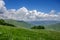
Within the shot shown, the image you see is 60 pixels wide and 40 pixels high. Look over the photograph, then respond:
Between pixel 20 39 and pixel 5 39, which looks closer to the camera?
pixel 5 39

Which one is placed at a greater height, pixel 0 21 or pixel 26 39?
pixel 0 21

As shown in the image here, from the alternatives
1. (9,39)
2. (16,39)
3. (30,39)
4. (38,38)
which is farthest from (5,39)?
(38,38)

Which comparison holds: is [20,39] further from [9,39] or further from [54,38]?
Result: [54,38]

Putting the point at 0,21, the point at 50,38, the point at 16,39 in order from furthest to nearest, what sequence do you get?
the point at 0,21 < the point at 50,38 < the point at 16,39

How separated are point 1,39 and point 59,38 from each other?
84.7 feet

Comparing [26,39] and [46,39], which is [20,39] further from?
[46,39]

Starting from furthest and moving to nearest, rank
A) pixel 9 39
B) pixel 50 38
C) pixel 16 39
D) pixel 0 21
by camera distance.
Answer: pixel 0 21, pixel 50 38, pixel 16 39, pixel 9 39

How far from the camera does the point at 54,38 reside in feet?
192

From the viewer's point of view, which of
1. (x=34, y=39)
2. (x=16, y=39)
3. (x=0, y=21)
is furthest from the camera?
(x=0, y=21)

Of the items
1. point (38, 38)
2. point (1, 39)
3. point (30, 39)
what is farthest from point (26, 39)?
point (1, 39)

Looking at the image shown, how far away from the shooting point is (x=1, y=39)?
141 feet

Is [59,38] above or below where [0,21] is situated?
below

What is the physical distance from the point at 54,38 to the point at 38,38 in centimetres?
718

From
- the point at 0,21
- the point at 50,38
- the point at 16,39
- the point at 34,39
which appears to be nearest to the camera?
the point at 16,39
